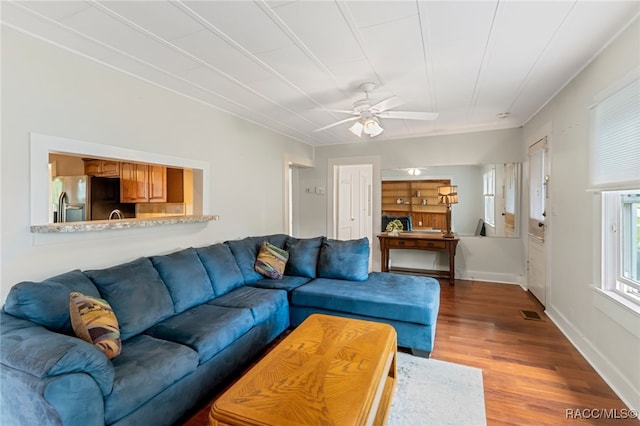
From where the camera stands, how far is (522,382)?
218 centimetres

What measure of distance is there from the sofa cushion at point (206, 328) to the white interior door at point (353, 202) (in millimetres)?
3740

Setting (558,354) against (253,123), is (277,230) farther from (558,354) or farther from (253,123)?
(558,354)

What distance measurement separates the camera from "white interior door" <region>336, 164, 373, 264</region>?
5.86 metres

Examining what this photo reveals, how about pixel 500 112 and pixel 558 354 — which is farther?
pixel 500 112

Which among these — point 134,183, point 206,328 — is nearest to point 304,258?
point 206,328

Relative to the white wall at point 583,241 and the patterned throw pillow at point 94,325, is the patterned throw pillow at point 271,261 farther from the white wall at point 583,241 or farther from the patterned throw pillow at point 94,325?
the white wall at point 583,241

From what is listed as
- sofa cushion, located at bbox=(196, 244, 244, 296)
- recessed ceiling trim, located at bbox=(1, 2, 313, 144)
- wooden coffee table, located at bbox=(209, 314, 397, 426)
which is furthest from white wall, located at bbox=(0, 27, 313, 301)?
wooden coffee table, located at bbox=(209, 314, 397, 426)

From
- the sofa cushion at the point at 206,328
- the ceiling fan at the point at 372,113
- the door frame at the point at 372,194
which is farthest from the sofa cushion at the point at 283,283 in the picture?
the door frame at the point at 372,194

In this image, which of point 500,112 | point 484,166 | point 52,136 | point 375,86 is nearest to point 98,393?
point 52,136

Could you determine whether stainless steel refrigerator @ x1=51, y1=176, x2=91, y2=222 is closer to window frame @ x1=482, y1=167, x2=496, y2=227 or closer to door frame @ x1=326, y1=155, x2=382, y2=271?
door frame @ x1=326, y1=155, x2=382, y2=271

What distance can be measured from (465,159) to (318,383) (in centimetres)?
458

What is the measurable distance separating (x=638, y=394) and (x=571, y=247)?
134cm

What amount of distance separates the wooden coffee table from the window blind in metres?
1.93

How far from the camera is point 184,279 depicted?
255 centimetres
